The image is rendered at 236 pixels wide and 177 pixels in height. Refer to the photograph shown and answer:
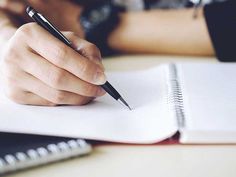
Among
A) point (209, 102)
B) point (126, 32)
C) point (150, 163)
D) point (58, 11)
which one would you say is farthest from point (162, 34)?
point (150, 163)

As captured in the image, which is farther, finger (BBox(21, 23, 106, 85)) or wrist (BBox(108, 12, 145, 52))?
wrist (BBox(108, 12, 145, 52))

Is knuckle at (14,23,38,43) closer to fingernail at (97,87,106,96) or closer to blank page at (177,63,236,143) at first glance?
fingernail at (97,87,106,96)

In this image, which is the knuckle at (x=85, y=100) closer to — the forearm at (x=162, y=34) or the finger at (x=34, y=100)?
the finger at (x=34, y=100)

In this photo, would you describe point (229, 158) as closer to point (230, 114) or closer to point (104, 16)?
point (230, 114)

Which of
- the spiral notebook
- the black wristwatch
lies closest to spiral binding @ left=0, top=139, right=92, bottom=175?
the spiral notebook

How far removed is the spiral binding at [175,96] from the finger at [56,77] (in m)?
0.11

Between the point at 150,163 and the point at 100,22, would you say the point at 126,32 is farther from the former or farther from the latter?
the point at 150,163

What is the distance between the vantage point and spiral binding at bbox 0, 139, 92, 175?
1.66ft

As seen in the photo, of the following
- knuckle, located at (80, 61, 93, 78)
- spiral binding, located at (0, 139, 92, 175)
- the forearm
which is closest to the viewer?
spiral binding, located at (0, 139, 92, 175)

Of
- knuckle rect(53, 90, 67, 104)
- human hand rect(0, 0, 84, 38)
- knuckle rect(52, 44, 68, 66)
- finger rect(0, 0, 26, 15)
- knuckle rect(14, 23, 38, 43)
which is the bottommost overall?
human hand rect(0, 0, 84, 38)

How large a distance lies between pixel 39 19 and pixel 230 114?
0.98 ft

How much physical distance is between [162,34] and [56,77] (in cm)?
41

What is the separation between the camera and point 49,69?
627 millimetres

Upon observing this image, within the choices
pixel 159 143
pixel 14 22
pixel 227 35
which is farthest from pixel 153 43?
pixel 159 143
